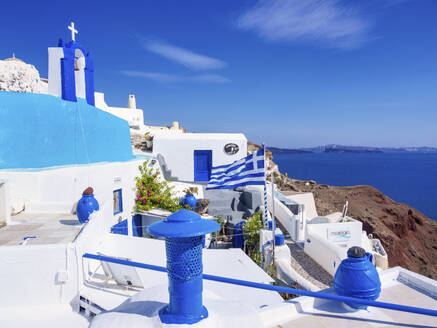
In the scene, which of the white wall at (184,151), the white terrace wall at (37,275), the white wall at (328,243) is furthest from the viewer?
the white wall at (184,151)

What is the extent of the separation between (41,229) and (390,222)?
34129mm

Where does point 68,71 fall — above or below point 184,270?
above

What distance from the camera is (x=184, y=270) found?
2430 mm

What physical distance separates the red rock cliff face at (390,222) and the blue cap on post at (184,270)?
26033 mm

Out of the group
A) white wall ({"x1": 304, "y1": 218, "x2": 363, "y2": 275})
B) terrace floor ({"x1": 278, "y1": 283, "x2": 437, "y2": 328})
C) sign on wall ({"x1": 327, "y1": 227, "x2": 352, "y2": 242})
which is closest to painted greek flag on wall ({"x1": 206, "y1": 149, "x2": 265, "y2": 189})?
white wall ({"x1": 304, "y1": 218, "x2": 363, "y2": 275})

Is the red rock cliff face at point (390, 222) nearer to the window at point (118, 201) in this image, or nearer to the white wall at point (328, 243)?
the white wall at point (328, 243)

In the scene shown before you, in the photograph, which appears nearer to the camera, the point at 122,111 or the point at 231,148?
the point at 231,148

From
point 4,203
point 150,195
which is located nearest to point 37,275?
point 4,203

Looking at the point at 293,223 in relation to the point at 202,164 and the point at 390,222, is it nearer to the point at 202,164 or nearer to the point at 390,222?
the point at 202,164

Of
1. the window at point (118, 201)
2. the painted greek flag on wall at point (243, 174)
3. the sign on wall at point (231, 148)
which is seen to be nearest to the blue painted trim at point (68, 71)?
the window at point (118, 201)

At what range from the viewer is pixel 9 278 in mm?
4934

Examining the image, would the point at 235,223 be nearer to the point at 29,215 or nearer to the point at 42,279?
the point at 29,215

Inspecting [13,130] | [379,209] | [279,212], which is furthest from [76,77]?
[379,209]

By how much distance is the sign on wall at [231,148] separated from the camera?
1789cm
